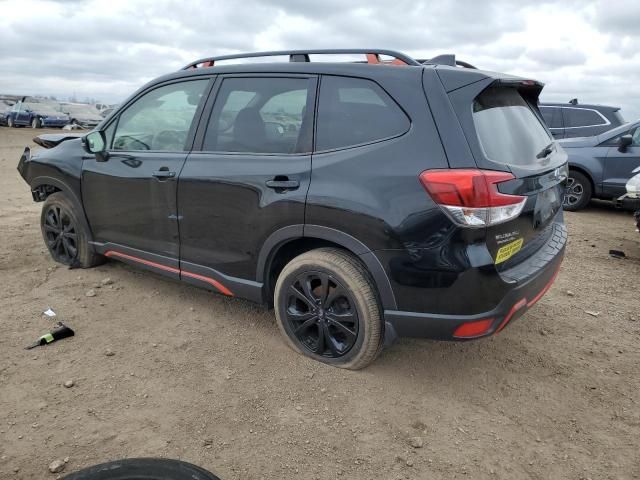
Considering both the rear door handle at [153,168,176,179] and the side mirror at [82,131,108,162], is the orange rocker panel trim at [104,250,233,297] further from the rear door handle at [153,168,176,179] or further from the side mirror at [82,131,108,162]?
the side mirror at [82,131,108,162]

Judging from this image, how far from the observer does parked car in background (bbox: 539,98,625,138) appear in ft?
34.3

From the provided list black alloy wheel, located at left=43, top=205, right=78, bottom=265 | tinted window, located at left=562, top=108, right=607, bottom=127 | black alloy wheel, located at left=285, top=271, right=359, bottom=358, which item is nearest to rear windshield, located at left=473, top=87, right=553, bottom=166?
black alloy wheel, located at left=285, top=271, right=359, bottom=358

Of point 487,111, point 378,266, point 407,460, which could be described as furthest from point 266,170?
point 407,460

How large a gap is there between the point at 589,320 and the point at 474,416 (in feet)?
5.73

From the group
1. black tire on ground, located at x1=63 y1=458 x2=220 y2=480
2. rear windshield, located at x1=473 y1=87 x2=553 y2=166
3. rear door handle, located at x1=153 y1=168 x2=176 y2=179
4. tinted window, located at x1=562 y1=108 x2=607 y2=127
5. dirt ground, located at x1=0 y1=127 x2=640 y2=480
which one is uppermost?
tinted window, located at x1=562 y1=108 x2=607 y2=127

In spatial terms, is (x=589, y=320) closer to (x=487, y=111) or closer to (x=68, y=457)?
(x=487, y=111)

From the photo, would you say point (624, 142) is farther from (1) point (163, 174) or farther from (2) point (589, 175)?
(1) point (163, 174)

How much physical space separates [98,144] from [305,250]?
2122 millimetres

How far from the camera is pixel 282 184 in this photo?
3031mm

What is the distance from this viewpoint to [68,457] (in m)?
2.40

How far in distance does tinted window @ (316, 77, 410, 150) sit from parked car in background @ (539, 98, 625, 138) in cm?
884

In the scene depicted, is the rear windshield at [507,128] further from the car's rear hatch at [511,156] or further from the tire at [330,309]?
the tire at [330,309]

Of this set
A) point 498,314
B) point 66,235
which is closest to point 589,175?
point 498,314

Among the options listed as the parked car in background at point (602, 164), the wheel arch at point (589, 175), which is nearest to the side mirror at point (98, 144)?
the parked car in background at point (602, 164)
